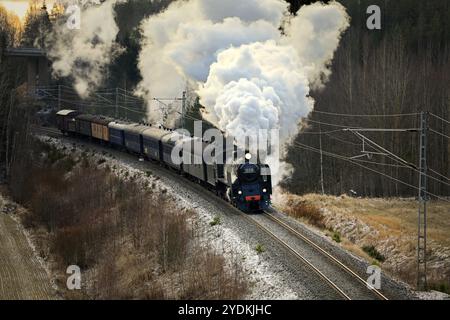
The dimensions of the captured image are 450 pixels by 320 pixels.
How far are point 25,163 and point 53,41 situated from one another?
3960 centimetres

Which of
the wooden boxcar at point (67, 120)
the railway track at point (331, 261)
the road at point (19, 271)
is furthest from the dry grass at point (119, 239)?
the wooden boxcar at point (67, 120)

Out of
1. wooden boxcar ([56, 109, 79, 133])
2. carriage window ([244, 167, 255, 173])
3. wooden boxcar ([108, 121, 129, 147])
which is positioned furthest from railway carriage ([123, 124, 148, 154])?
carriage window ([244, 167, 255, 173])

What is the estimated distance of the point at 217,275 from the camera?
25094 millimetres

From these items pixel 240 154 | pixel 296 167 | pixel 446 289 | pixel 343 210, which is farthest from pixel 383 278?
pixel 296 167

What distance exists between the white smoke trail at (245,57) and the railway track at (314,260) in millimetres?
3863

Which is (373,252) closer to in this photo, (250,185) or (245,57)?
(250,185)

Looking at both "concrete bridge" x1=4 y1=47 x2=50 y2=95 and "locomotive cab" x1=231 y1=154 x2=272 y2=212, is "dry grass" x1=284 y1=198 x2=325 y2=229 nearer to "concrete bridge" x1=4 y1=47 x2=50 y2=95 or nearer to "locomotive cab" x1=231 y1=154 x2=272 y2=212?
"locomotive cab" x1=231 y1=154 x2=272 y2=212

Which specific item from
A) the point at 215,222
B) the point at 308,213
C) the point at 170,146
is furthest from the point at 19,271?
the point at 308,213

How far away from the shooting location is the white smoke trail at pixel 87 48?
79062 millimetres

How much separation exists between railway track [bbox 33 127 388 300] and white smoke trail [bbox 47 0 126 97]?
48.8 m

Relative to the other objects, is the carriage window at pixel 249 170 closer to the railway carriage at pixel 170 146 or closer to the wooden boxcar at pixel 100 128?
the railway carriage at pixel 170 146

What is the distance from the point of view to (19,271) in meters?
31.6

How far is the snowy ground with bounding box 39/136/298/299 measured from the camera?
23016 millimetres

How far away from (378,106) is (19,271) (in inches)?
1301
